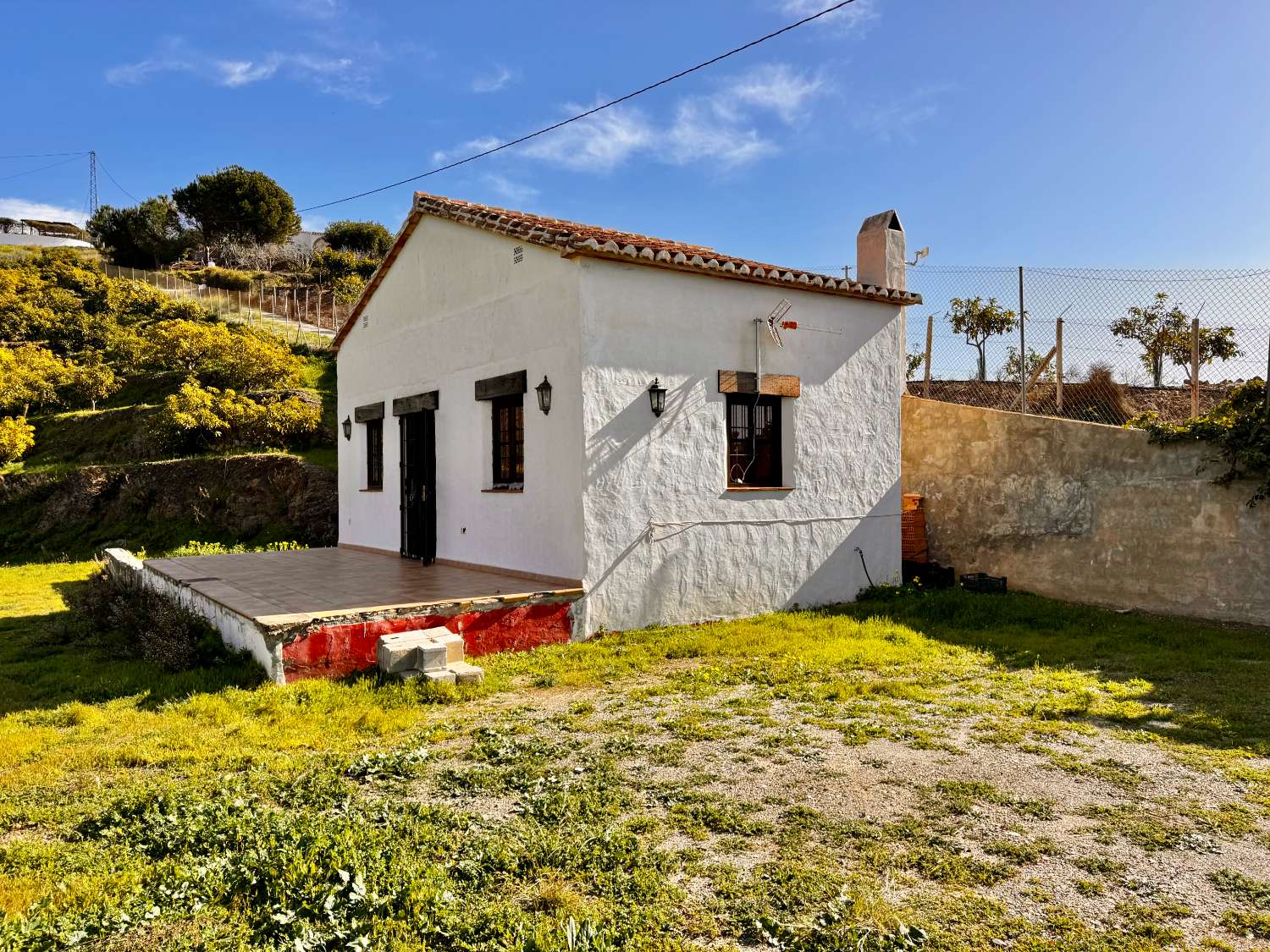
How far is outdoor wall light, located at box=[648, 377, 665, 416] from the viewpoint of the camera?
9.15 meters

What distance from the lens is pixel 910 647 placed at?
853 centimetres

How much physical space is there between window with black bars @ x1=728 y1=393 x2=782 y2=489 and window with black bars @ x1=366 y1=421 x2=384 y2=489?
679 centimetres

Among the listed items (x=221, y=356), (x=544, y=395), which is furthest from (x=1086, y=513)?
(x=221, y=356)

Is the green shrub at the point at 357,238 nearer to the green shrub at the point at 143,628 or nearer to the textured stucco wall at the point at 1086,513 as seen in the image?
the green shrub at the point at 143,628

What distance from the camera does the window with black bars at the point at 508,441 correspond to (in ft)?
33.6

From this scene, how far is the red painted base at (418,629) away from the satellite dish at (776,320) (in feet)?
14.6

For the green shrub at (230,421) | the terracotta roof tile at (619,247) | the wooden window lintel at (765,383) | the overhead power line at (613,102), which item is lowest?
the wooden window lintel at (765,383)

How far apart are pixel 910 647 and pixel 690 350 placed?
165 inches

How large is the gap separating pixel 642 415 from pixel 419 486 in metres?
4.71

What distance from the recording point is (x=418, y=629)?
7.60m

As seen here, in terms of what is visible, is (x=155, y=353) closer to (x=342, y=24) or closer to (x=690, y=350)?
(x=342, y=24)

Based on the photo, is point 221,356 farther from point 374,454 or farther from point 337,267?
point 337,267

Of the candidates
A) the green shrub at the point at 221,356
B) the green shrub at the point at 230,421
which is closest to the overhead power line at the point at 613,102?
the green shrub at the point at 230,421

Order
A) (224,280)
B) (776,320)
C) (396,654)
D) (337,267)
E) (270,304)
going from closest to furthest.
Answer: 1. (396,654)
2. (776,320)
3. (270,304)
4. (224,280)
5. (337,267)
